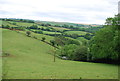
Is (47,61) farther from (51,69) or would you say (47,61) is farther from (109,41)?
(51,69)

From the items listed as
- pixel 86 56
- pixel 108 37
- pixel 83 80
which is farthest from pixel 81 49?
pixel 83 80

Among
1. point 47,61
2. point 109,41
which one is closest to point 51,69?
point 47,61

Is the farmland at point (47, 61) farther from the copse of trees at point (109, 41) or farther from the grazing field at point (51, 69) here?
the copse of trees at point (109, 41)

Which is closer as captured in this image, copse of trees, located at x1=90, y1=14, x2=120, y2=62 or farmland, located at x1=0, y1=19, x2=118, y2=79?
farmland, located at x1=0, y1=19, x2=118, y2=79

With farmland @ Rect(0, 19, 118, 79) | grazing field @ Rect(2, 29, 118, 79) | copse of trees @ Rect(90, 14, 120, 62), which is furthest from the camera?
copse of trees @ Rect(90, 14, 120, 62)

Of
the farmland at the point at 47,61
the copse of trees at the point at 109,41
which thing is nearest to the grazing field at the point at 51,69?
the farmland at the point at 47,61

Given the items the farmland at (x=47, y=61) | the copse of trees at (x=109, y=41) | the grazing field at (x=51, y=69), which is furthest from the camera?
the copse of trees at (x=109, y=41)

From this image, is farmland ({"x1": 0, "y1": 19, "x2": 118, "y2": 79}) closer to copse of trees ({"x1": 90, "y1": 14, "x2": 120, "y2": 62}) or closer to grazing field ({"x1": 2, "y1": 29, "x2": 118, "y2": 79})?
grazing field ({"x1": 2, "y1": 29, "x2": 118, "y2": 79})

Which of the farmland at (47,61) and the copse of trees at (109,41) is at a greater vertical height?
the copse of trees at (109,41)

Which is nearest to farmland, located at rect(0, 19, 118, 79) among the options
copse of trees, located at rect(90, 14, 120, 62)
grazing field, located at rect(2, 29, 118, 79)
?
grazing field, located at rect(2, 29, 118, 79)

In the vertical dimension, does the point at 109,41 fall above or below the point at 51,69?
above

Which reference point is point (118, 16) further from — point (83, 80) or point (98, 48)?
point (83, 80)

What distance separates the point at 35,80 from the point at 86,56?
46.8 metres

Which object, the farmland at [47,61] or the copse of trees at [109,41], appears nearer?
the farmland at [47,61]
